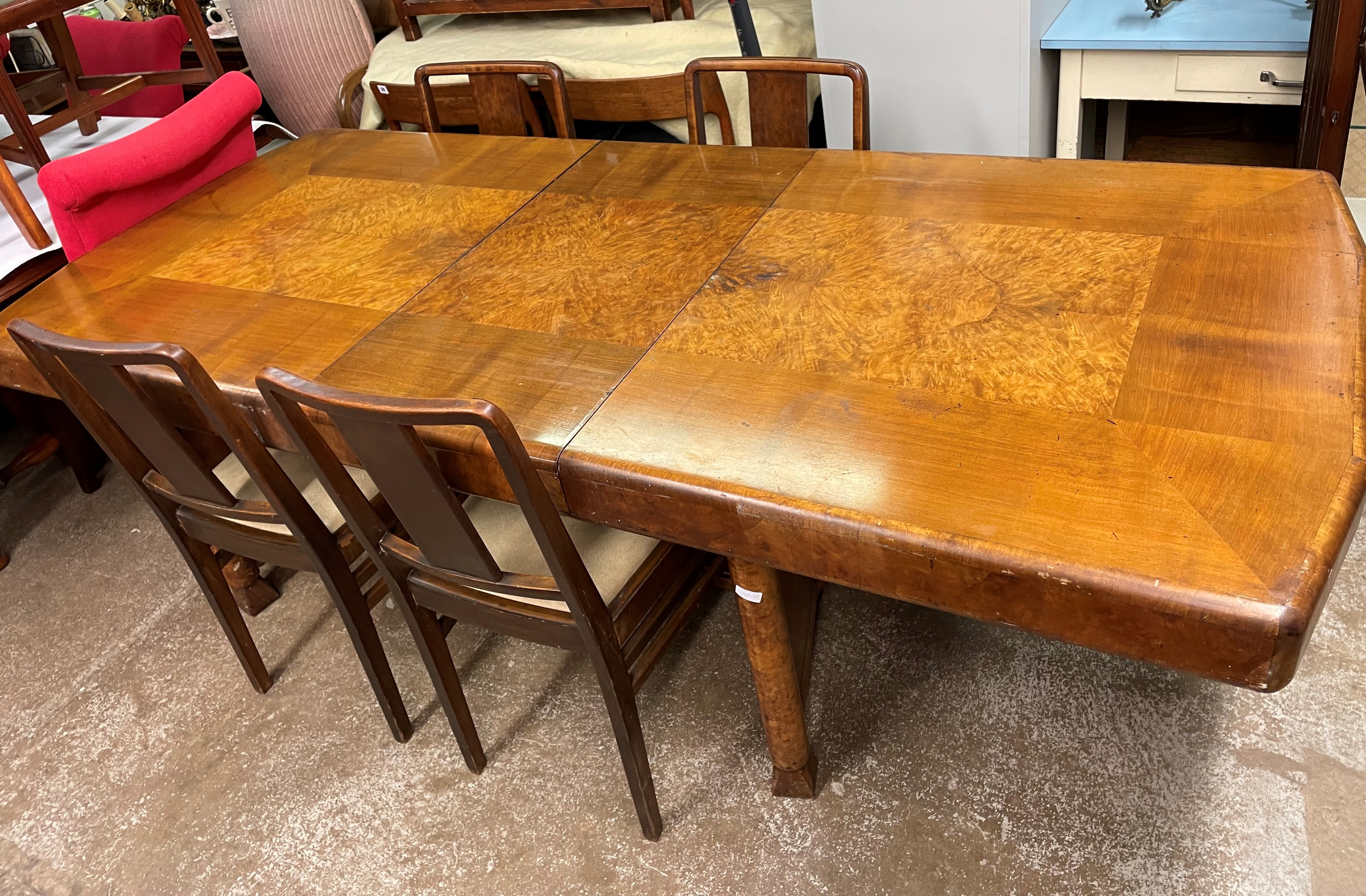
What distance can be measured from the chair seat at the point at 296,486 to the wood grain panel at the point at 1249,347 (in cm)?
119

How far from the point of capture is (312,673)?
1.98 meters

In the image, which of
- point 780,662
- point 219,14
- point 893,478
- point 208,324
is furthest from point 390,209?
point 219,14

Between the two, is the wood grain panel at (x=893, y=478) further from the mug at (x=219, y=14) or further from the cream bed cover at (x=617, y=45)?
the mug at (x=219, y=14)

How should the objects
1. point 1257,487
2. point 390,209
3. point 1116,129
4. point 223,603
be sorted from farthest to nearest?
1. point 1116,129
2. point 390,209
3. point 223,603
4. point 1257,487

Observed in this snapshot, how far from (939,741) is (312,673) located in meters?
1.21

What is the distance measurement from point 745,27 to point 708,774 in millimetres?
1599

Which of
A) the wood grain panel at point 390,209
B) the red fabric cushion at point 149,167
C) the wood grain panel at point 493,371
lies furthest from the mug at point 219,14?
the wood grain panel at point 493,371

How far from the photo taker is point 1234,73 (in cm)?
211

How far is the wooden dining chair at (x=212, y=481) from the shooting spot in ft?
4.53

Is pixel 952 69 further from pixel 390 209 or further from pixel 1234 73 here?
pixel 390 209

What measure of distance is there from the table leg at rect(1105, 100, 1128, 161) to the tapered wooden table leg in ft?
5.58

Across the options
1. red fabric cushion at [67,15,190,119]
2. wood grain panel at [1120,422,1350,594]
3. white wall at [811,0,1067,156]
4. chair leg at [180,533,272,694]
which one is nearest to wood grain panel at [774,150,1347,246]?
wood grain panel at [1120,422,1350,594]

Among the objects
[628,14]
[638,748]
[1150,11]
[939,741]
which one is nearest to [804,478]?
[638,748]

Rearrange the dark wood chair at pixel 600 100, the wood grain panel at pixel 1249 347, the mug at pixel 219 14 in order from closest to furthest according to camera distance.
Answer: the wood grain panel at pixel 1249 347, the dark wood chair at pixel 600 100, the mug at pixel 219 14
